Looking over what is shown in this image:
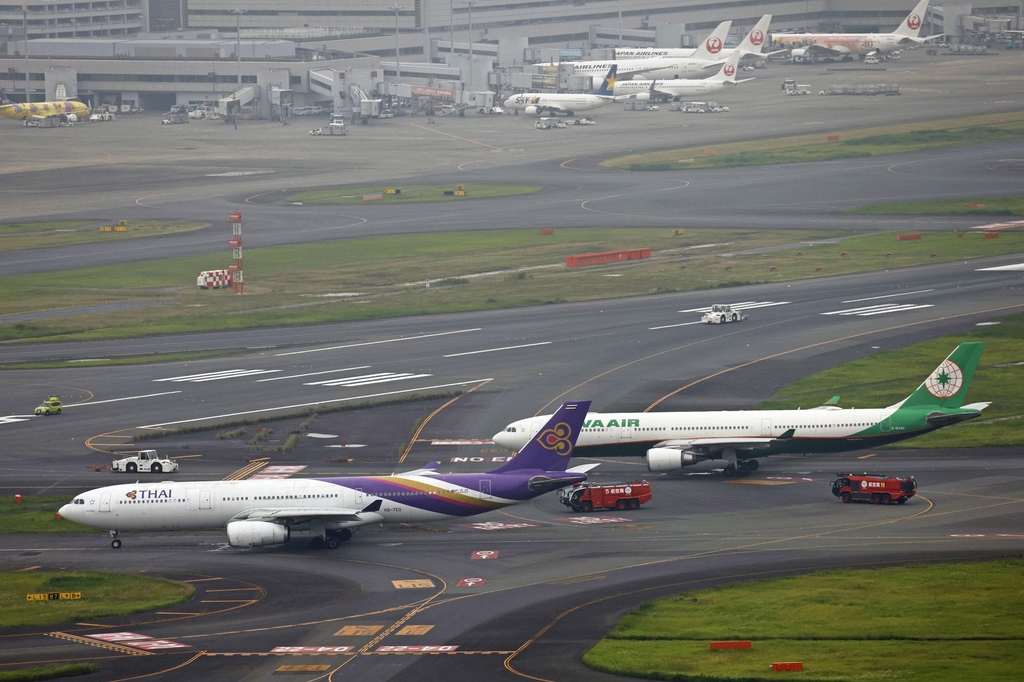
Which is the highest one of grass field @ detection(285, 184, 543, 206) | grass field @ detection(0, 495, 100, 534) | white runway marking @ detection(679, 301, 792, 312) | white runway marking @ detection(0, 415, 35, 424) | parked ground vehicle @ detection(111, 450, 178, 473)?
grass field @ detection(285, 184, 543, 206)

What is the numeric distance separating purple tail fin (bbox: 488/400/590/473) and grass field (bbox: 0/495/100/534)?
24500mm

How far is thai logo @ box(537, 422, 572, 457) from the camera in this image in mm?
70000

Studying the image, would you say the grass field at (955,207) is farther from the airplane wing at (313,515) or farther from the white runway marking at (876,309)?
the airplane wing at (313,515)

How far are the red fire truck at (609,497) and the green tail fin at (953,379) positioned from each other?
19.4 metres

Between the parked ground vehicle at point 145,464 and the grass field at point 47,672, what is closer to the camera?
the grass field at point 47,672

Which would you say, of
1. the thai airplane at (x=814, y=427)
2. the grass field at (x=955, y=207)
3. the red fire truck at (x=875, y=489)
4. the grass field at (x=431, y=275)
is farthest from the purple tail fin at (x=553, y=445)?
the grass field at (x=955, y=207)

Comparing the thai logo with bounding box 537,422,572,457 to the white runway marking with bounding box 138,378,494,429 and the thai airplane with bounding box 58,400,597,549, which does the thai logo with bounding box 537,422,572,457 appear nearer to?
the thai airplane with bounding box 58,400,597,549

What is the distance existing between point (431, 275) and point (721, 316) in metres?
38.5

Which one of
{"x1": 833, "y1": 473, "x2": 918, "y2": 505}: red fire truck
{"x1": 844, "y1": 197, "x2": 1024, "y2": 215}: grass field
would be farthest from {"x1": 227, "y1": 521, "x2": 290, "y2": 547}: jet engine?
{"x1": 844, "y1": 197, "x2": 1024, "y2": 215}: grass field

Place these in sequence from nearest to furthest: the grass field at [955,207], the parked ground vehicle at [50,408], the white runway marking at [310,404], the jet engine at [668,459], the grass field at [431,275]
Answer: the jet engine at [668,459] < the white runway marking at [310,404] < the parked ground vehicle at [50,408] < the grass field at [431,275] < the grass field at [955,207]

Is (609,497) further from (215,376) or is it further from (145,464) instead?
(215,376)

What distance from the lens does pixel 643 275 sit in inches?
5453

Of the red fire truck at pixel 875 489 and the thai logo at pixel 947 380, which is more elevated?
the thai logo at pixel 947 380

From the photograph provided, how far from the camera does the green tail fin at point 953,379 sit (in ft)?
258
